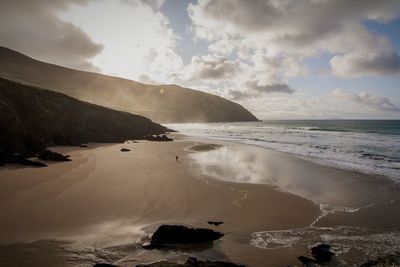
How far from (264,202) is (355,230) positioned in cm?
410

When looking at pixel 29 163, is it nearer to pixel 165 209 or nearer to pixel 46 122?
pixel 165 209

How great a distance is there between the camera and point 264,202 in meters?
13.4

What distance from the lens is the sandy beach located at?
26.5ft

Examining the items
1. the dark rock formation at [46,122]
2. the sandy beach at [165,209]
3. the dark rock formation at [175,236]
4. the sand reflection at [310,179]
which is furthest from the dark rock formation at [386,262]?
the dark rock formation at [46,122]

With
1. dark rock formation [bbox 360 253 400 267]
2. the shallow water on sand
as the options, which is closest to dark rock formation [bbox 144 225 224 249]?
the shallow water on sand

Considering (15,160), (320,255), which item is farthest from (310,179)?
(15,160)

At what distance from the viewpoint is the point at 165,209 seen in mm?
11812

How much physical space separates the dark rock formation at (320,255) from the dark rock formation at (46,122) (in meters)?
19.9

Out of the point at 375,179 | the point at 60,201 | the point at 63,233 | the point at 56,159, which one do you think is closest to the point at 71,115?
the point at 56,159

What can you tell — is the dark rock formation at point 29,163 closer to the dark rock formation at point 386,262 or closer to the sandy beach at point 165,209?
the sandy beach at point 165,209

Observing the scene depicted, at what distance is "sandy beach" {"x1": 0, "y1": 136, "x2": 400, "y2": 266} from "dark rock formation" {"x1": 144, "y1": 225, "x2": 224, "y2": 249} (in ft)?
1.35

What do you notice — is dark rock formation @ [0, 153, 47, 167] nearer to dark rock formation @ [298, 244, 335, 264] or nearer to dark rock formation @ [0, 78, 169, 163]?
dark rock formation @ [0, 78, 169, 163]

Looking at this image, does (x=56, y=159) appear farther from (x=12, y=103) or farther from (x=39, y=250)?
(x=39, y=250)

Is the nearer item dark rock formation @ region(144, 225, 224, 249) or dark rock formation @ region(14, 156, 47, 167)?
dark rock formation @ region(144, 225, 224, 249)
